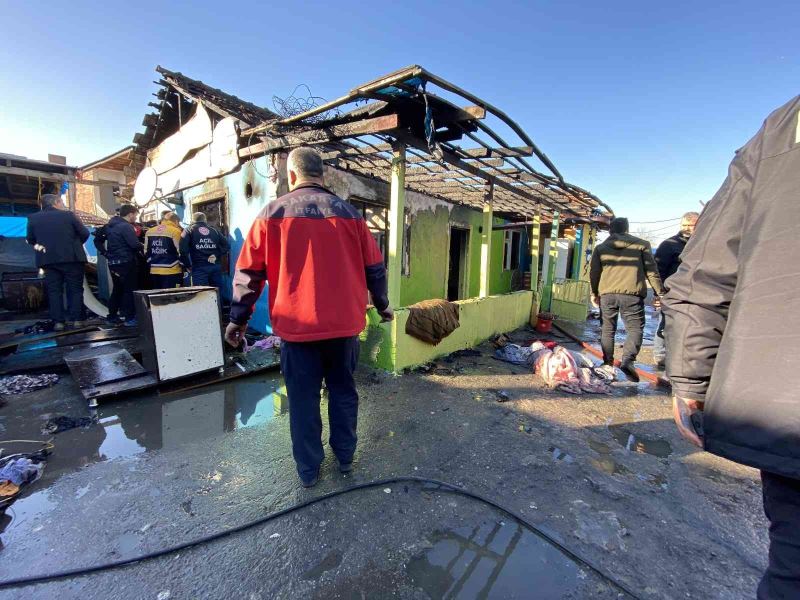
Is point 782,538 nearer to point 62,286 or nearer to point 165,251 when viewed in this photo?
point 165,251

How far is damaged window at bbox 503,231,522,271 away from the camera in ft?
41.1

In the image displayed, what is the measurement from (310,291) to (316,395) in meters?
0.72

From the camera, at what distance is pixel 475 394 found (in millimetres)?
4148

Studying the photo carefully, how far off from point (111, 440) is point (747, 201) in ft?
13.8

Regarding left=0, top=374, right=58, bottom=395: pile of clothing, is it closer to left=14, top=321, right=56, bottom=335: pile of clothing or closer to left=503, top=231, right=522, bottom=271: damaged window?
left=14, top=321, right=56, bottom=335: pile of clothing

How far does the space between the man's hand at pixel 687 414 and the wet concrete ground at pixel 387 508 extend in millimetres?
1015

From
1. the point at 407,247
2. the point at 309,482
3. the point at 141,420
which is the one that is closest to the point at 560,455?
the point at 309,482

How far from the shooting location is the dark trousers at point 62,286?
18.1ft

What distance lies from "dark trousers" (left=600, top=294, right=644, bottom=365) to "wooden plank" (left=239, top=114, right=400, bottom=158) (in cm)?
367

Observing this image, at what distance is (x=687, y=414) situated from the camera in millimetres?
1266

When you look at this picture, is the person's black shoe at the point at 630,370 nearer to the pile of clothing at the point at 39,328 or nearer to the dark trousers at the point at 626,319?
the dark trousers at the point at 626,319

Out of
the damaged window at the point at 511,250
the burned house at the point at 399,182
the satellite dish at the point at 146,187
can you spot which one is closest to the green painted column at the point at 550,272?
the burned house at the point at 399,182

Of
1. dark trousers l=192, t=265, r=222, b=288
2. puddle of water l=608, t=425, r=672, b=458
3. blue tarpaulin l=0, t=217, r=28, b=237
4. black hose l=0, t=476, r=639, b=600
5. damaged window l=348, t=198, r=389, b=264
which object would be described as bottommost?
puddle of water l=608, t=425, r=672, b=458

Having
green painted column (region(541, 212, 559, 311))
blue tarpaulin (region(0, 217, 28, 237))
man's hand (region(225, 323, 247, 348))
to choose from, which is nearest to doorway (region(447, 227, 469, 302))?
green painted column (region(541, 212, 559, 311))
